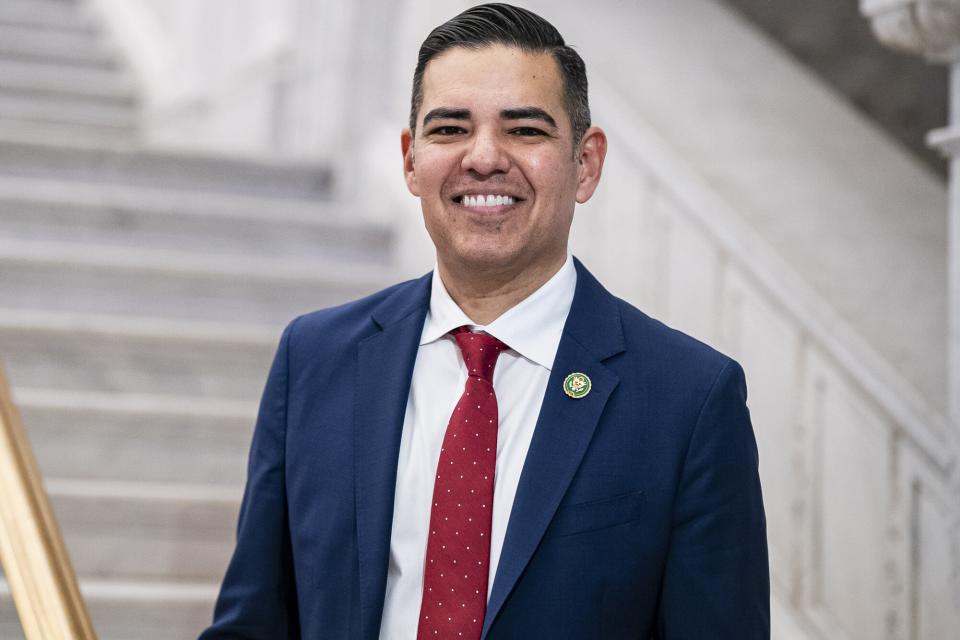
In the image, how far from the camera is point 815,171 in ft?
9.19

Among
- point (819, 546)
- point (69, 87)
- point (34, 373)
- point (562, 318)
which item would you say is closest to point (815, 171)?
point (819, 546)

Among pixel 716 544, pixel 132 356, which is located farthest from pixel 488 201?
pixel 132 356

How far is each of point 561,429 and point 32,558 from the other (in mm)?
743

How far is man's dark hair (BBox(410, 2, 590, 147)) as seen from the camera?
130cm

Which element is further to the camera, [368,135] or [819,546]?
[368,135]

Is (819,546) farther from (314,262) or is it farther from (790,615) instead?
(314,262)

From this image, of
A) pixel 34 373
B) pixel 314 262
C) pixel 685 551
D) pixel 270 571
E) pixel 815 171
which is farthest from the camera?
pixel 314 262

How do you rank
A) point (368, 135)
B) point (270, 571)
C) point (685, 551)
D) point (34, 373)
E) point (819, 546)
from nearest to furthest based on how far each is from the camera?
point (685, 551) → point (270, 571) → point (819, 546) → point (34, 373) → point (368, 135)

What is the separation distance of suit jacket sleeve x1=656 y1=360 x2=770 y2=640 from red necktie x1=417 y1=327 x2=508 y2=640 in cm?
21

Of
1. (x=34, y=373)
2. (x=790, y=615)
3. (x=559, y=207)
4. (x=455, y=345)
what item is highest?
(x=559, y=207)

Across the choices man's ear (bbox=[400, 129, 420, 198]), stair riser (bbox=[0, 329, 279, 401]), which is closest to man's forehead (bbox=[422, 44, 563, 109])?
man's ear (bbox=[400, 129, 420, 198])

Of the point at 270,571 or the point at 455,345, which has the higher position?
the point at 455,345

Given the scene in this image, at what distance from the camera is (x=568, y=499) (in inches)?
49.6

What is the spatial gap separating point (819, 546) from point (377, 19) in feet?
8.53
